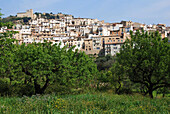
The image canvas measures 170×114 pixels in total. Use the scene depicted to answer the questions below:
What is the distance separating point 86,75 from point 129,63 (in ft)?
13.3

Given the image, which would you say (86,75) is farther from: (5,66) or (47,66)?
(5,66)

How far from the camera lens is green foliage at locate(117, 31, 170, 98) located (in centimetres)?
1652

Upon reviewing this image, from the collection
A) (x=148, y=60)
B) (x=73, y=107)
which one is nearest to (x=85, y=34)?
(x=148, y=60)

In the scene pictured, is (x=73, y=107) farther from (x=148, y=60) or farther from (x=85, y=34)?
(x=85, y=34)

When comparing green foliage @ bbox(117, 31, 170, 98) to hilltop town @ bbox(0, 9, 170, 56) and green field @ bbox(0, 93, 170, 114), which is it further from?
hilltop town @ bbox(0, 9, 170, 56)

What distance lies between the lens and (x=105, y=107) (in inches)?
310

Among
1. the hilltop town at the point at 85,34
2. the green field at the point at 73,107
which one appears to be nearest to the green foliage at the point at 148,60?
the green field at the point at 73,107

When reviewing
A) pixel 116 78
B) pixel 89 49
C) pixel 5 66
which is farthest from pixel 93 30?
pixel 5 66

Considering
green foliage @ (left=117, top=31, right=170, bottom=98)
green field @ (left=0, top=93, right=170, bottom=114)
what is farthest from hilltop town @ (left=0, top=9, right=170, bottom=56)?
green field @ (left=0, top=93, right=170, bottom=114)

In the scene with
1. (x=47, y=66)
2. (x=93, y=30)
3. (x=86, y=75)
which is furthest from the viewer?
(x=93, y=30)

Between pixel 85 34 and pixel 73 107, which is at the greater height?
pixel 85 34

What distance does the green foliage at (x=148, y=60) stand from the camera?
16.5m

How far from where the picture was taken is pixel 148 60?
53.6 feet

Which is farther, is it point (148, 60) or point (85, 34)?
point (85, 34)
